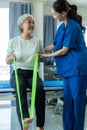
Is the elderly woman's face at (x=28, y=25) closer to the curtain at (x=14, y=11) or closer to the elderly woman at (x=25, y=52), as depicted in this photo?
the elderly woman at (x=25, y=52)

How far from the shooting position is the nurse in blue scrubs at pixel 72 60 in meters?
2.02

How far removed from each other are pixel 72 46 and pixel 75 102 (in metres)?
0.53

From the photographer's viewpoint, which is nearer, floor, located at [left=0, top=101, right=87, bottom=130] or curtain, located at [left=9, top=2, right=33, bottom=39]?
floor, located at [left=0, top=101, right=87, bottom=130]

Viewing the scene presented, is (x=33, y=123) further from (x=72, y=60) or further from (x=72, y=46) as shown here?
(x=72, y=46)

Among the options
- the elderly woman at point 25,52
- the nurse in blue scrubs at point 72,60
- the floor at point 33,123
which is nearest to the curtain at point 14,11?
the floor at point 33,123

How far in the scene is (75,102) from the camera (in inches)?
81.5

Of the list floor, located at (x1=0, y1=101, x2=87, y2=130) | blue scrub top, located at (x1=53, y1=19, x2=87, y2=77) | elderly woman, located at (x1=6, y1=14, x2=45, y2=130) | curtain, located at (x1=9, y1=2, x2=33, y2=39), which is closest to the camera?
blue scrub top, located at (x1=53, y1=19, x2=87, y2=77)

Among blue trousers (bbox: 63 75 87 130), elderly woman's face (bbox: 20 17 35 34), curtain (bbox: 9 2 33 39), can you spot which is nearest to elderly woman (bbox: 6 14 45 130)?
elderly woman's face (bbox: 20 17 35 34)

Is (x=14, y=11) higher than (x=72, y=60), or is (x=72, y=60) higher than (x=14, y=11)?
(x=14, y=11)

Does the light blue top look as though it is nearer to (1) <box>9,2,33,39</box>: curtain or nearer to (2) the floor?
(2) the floor

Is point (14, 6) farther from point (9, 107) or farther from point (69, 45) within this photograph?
point (69, 45)

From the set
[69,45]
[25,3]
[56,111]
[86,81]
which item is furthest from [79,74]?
[25,3]

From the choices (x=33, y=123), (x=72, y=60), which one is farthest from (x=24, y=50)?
(x=33, y=123)

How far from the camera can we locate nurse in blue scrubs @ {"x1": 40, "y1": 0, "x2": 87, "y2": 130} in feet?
6.63
